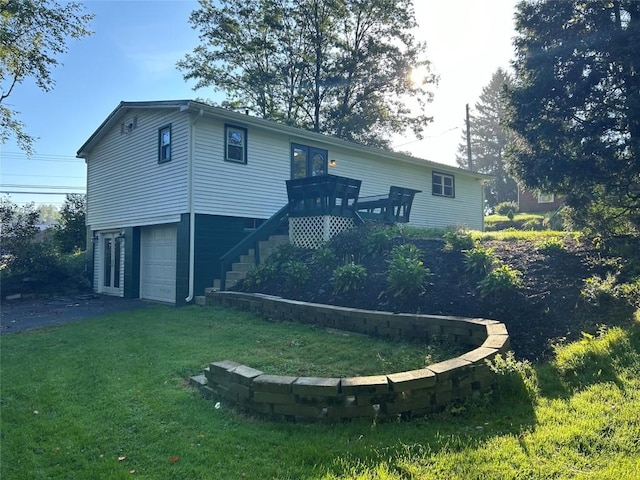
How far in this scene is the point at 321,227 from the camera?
32.1ft

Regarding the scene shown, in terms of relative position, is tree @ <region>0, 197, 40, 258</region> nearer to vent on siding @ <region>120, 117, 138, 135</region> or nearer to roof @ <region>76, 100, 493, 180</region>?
roof @ <region>76, 100, 493, 180</region>

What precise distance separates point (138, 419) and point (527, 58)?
8.80 m

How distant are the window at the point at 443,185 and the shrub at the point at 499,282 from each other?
12414 mm

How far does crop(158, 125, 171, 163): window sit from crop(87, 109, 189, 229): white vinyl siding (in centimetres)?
15

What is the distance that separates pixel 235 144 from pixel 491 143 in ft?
151

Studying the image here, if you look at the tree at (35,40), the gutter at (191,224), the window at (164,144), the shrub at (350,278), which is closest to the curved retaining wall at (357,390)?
the shrub at (350,278)

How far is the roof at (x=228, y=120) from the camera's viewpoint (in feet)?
34.4

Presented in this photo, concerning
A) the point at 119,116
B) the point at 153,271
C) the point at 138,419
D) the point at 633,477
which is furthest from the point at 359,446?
the point at 119,116

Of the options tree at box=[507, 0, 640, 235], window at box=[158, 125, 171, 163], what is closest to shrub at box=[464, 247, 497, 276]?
tree at box=[507, 0, 640, 235]

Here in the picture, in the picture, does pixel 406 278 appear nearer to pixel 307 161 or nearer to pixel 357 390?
pixel 357 390

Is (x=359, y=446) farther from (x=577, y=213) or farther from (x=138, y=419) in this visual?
(x=577, y=213)

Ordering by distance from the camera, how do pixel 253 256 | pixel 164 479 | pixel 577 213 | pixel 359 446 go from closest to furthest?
pixel 164 479 → pixel 359 446 → pixel 577 213 → pixel 253 256

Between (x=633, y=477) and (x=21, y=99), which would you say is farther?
(x=21, y=99)

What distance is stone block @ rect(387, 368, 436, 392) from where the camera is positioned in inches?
132
